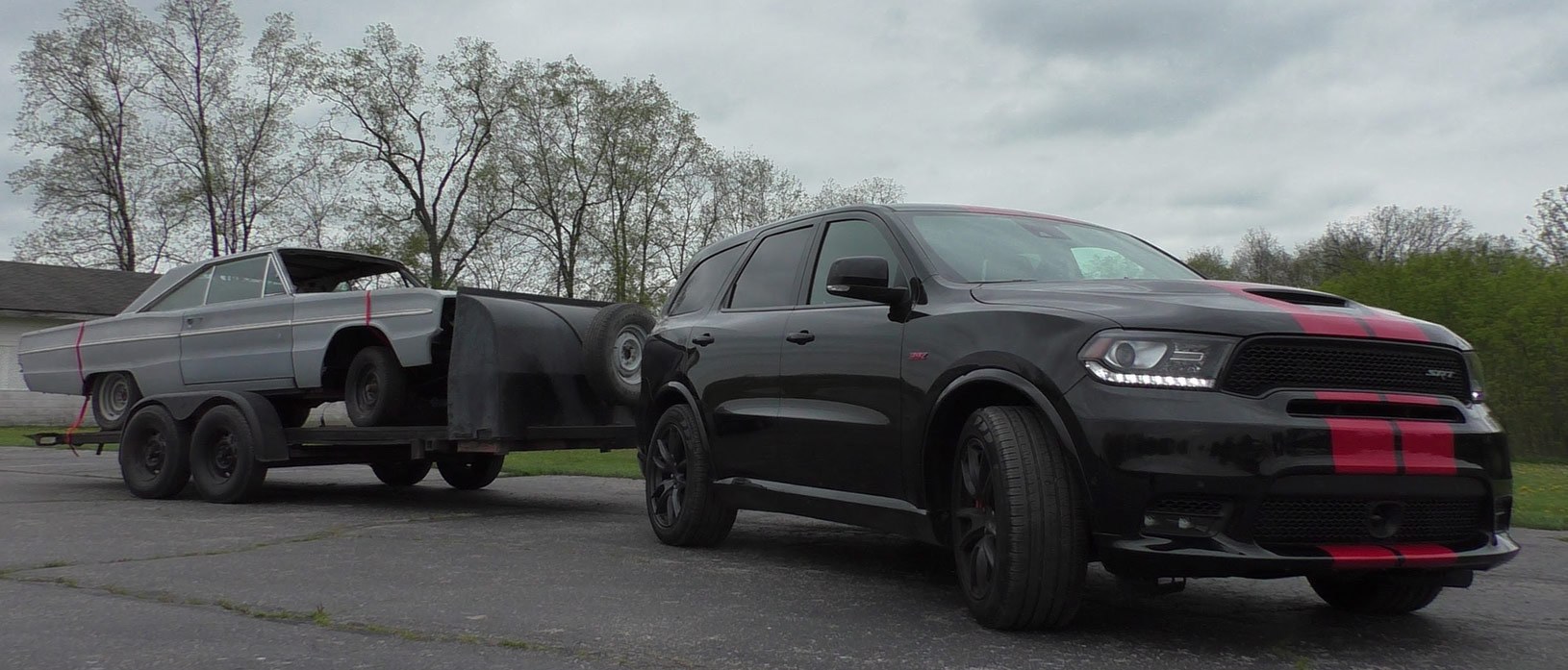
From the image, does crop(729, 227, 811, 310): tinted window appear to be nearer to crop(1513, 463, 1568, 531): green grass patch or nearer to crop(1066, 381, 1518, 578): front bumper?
crop(1066, 381, 1518, 578): front bumper

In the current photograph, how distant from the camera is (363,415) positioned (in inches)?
322

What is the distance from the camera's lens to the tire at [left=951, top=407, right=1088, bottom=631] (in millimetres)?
3719

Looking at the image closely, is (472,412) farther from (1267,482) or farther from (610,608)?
(1267,482)

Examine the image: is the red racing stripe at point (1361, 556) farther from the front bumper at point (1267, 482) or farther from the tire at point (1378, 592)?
the tire at point (1378, 592)

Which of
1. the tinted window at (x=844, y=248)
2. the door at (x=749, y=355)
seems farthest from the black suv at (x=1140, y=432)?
the door at (x=749, y=355)

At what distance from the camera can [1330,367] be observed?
11.9 feet

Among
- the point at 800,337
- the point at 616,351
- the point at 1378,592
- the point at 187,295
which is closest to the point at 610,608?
the point at 800,337

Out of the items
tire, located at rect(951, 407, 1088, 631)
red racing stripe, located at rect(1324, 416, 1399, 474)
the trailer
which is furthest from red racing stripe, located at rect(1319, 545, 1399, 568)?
the trailer

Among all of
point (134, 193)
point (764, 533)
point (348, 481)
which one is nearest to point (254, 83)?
point (134, 193)

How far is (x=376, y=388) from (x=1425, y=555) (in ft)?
21.7

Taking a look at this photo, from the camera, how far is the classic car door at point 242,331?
8.58 meters

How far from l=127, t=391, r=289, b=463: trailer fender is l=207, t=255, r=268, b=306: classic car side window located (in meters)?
0.80

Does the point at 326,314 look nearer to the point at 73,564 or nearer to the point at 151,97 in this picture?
the point at 73,564

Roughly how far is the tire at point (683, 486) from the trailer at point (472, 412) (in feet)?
3.33
